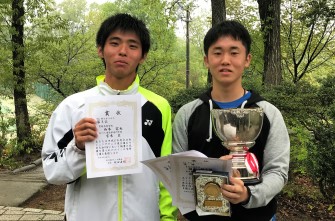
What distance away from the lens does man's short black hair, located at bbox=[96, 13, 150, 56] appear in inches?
74.0

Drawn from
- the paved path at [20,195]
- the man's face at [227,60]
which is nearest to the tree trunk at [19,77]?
the paved path at [20,195]

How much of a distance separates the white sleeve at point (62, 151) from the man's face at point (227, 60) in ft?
2.30

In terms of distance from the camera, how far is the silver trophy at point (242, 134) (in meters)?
1.53

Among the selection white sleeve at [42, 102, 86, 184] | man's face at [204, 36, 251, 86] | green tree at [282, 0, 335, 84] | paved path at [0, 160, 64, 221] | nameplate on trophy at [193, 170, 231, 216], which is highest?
green tree at [282, 0, 335, 84]

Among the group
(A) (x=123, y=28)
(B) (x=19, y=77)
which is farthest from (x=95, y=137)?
(B) (x=19, y=77)

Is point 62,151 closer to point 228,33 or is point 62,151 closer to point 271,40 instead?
point 228,33

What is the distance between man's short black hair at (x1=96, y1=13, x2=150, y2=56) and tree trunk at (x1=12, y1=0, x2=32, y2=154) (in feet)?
21.6

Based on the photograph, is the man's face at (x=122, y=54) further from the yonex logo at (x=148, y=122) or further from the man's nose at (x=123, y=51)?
the yonex logo at (x=148, y=122)

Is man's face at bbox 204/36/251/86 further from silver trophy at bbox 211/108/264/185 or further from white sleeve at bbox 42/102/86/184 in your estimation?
white sleeve at bbox 42/102/86/184

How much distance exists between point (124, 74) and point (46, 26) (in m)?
7.28

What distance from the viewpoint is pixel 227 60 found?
173 cm

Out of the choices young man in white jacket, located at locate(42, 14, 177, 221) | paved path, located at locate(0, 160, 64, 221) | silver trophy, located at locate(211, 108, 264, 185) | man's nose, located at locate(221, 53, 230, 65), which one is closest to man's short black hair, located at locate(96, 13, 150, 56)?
young man in white jacket, located at locate(42, 14, 177, 221)

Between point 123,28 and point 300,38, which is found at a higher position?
point 300,38

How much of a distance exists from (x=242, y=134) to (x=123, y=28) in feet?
2.73
